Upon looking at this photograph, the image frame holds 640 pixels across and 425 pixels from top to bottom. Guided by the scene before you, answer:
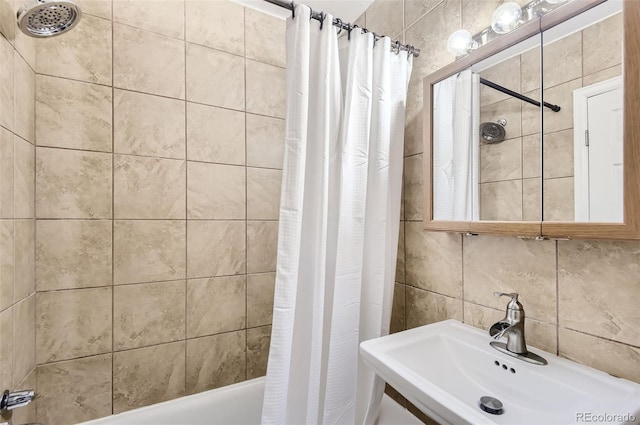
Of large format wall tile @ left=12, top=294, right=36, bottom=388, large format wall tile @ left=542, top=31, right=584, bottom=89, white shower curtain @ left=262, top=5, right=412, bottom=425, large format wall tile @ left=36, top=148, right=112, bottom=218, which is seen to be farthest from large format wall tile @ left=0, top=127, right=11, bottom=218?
large format wall tile @ left=542, top=31, right=584, bottom=89

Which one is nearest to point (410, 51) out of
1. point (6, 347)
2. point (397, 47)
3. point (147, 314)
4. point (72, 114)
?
point (397, 47)

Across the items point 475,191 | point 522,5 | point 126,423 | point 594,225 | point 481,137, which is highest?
point 522,5

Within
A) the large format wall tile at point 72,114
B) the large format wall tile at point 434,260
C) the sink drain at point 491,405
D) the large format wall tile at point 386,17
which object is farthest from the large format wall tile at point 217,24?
the sink drain at point 491,405

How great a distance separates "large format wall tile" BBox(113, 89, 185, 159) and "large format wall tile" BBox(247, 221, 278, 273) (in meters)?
0.53

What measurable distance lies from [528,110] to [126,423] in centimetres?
204

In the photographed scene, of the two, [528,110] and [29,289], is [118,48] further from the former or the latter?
[528,110]

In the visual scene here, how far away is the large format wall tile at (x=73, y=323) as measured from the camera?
125cm

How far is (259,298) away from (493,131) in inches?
54.5

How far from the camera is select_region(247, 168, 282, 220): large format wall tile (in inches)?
65.6

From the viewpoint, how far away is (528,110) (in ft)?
3.24

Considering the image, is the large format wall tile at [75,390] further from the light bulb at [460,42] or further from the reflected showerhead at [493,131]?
the light bulb at [460,42]

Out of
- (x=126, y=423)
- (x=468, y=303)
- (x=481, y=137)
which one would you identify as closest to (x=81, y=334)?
(x=126, y=423)

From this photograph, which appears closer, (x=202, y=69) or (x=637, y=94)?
(x=637, y=94)

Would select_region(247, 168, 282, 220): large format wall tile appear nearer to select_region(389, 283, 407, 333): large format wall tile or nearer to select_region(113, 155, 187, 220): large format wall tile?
select_region(113, 155, 187, 220): large format wall tile
